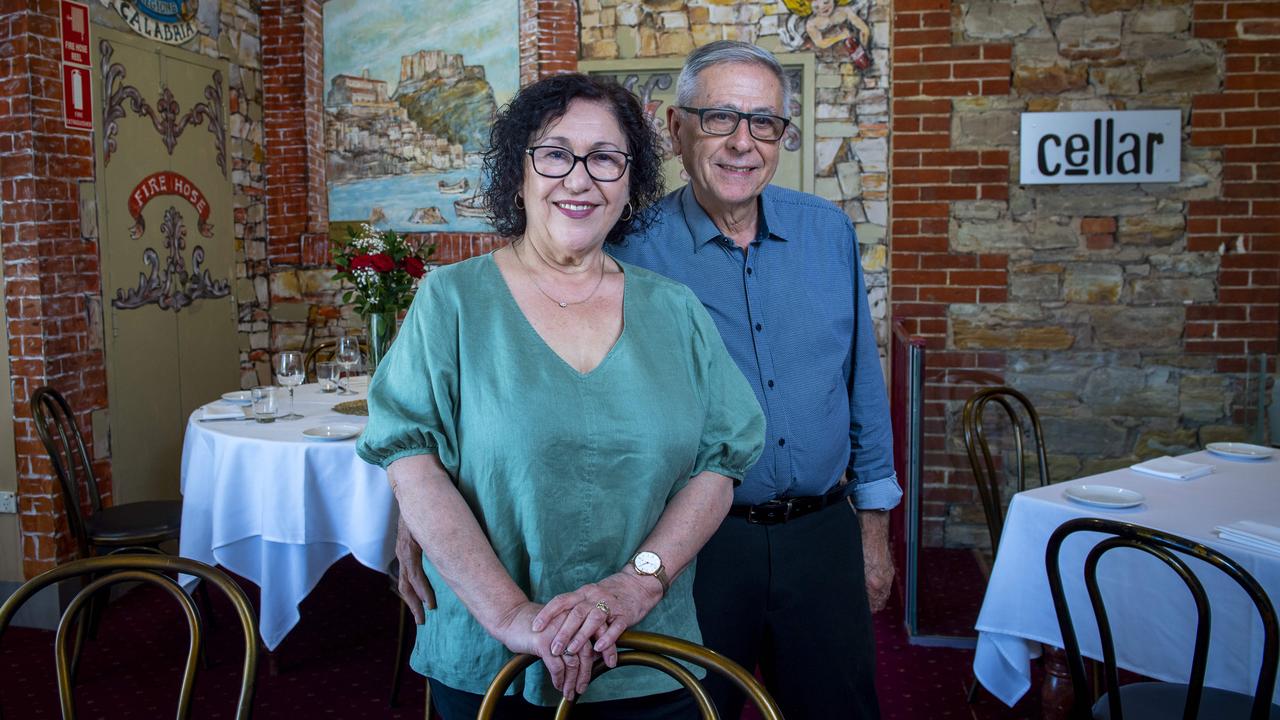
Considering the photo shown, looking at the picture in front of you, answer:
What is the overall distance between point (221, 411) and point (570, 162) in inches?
106

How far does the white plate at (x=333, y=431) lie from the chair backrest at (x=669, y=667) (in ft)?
6.82

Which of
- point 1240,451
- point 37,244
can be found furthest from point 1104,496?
point 37,244

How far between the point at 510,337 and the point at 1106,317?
388cm

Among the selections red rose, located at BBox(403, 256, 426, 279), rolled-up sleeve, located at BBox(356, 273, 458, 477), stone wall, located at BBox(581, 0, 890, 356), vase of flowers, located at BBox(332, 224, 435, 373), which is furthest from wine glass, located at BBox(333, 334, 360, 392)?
rolled-up sleeve, located at BBox(356, 273, 458, 477)

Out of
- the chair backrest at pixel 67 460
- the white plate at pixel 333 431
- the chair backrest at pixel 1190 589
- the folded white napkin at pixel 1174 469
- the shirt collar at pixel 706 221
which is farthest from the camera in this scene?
the chair backrest at pixel 67 460

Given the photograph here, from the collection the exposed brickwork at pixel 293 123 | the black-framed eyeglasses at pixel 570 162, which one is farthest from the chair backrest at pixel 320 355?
the black-framed eyeglasses at pixel 570 162

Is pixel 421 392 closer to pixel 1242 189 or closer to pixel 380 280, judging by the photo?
pixel 380 280

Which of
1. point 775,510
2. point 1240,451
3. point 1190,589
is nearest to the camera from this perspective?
point 775,510

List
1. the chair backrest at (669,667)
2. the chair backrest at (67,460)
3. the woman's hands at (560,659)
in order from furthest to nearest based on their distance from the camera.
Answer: the chair backrest at (67,460)
the woman's hands at (560,659)
the chair backrest at (669,667)

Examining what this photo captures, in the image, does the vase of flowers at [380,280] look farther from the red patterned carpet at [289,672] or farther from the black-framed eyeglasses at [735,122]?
the black-framed eyeglasses at [735,122]

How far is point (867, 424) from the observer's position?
7.00 feet

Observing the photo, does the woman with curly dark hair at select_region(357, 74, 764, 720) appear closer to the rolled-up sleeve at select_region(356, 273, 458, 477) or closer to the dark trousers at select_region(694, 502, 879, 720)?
the rolled-up sleeve at select_region(356, 273, 458, 477)

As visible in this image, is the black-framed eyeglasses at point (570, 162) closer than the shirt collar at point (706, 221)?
Yes

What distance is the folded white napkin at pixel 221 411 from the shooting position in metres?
3.65
